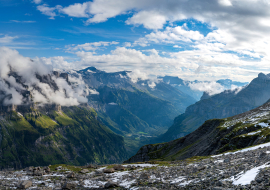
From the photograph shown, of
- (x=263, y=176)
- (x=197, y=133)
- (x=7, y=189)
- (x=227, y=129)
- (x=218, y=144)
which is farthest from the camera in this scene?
(x=197, y=133)

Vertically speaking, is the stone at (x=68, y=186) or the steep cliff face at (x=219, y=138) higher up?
the stone at (x=68, y=186)

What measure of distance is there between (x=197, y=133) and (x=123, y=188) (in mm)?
127748

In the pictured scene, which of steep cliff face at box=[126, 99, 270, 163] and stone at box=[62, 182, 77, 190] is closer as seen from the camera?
stone at box=[62, 182, 77, 190]

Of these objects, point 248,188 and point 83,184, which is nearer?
point 248,188

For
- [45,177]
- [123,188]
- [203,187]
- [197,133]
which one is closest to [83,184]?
[123,188]

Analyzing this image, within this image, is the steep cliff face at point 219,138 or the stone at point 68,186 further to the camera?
the steep cliff face at point 219,138

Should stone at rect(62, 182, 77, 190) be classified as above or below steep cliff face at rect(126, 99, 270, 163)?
above

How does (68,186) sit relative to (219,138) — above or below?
above

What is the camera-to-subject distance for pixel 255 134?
7119 cm

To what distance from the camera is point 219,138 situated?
315 ft

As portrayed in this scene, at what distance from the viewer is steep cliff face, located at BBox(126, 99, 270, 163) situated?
237 ft

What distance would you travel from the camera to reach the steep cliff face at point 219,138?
72250 millimetres

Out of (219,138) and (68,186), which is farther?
(219,138)

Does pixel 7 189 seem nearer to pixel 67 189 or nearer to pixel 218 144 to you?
pixel 67 189
